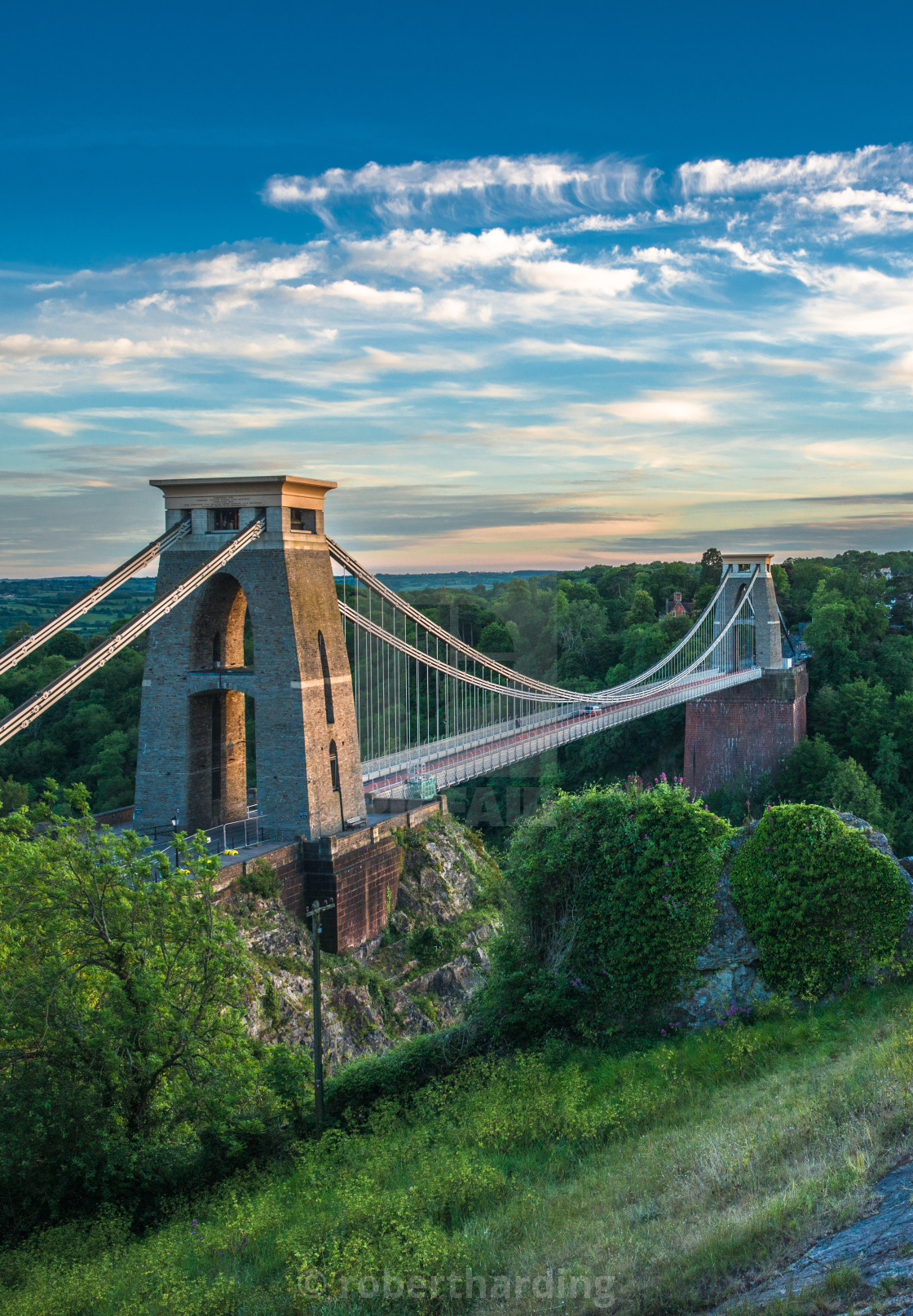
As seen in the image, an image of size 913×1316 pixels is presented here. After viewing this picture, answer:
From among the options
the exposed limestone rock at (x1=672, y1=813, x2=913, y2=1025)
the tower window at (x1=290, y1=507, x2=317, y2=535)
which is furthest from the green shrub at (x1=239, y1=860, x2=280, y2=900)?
the exposed limestone rock at (x1=672, y1=813, x2=913, y2=1025)

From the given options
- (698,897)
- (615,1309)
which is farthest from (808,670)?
(615,1309)

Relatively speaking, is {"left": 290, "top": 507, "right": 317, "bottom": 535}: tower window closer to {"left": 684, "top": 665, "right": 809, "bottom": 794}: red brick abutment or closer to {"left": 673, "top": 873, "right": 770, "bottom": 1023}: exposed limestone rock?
{"left": 673, "top": 873, "right": 770, "bottom": 1023}: exposed limestone rock

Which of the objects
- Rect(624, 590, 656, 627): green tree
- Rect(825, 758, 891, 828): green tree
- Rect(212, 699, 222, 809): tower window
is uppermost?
Rect(624, 590, 656, 627): green tree

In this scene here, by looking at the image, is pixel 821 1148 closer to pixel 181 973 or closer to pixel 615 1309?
pixel 615 1309

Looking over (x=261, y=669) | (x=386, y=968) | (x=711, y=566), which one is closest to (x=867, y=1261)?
(x=261, y=669)

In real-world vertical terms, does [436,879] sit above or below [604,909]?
below

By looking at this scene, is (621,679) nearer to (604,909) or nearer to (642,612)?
(642,612)
